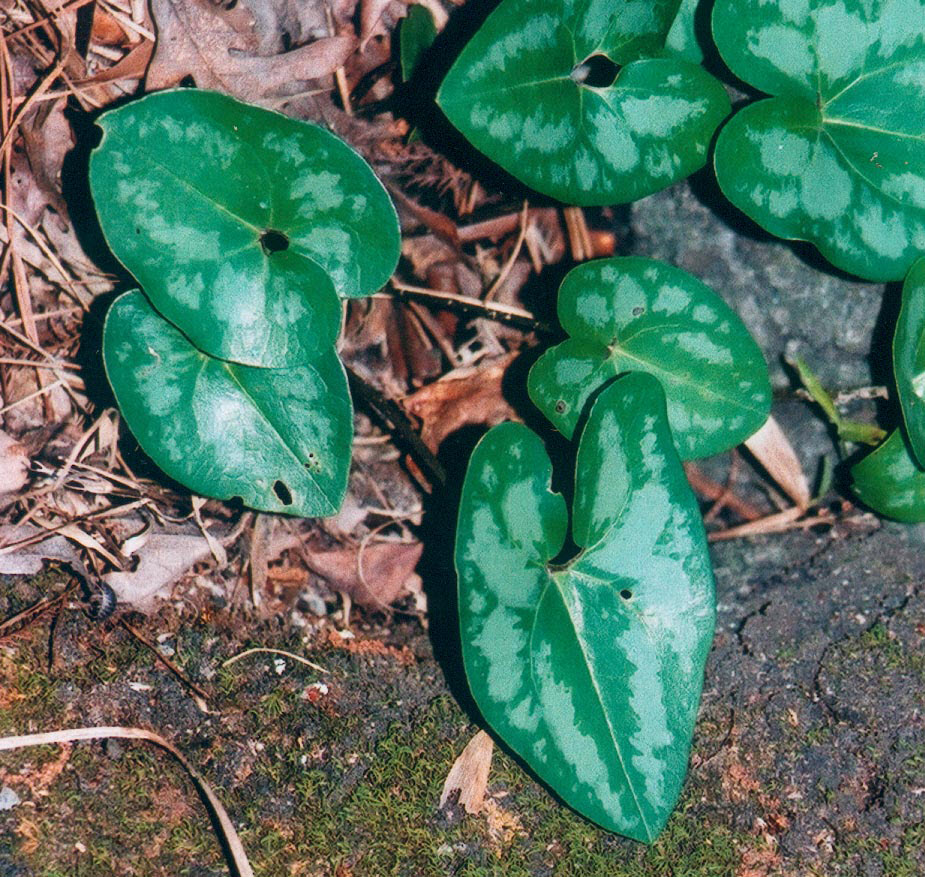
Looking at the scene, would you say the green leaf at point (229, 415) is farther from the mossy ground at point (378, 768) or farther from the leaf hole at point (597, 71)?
the leaf hole at point (597, 71)

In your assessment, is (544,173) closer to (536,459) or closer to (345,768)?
(536,459)

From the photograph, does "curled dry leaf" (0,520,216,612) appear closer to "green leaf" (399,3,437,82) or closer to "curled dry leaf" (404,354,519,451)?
"curled dry leaf" (404,354,519,451)

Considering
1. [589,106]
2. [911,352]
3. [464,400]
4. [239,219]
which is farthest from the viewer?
[464,400]

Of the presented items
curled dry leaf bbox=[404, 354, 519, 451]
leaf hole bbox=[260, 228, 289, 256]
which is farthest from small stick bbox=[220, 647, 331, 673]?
leaf hole bbox=[260, 228, 289, 256]

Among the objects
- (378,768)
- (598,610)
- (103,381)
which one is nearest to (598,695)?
(598,610)

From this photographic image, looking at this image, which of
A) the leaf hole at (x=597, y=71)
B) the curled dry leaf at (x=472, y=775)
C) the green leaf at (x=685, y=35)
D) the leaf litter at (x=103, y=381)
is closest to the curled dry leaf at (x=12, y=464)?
the leaf litter at (x=103, y=381)

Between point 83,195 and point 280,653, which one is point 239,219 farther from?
point 280,653
